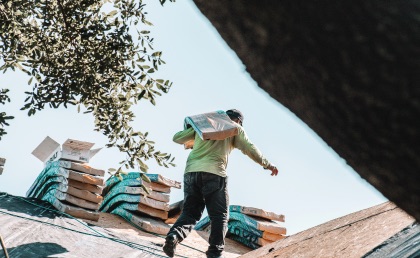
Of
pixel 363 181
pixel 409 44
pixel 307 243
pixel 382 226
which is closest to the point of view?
pixel 409 44

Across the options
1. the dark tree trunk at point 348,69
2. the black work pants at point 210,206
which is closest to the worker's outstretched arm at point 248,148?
the black work pants at point 210,206

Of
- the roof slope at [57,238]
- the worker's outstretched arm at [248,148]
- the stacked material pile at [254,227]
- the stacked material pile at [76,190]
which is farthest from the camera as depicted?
the stacked material pile at [254,227]

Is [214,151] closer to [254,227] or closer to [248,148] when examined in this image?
[248,148]

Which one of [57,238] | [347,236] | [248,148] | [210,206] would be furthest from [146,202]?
[347,236]

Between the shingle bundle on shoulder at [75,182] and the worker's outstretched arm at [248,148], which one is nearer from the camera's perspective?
the worker's outstretched arm at [248,148]

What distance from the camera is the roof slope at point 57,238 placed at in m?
6.96

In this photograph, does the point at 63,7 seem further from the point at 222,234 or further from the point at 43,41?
the point at 222,234

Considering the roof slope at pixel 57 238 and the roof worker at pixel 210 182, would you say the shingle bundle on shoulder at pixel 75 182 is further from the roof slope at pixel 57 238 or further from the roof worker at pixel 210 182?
the roof worker at pixel 210 182

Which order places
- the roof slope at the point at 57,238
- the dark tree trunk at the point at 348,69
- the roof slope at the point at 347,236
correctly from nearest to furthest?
the dark tree trunk at the point at 348,69, the roof slope at the point at 347,236, the roof slope at the point at 57,238

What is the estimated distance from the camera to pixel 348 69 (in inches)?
54.6

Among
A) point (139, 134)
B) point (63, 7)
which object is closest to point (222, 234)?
point (139, 134)

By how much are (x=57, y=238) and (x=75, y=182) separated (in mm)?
2465

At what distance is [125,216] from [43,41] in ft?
12.8

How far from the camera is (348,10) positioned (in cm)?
137
